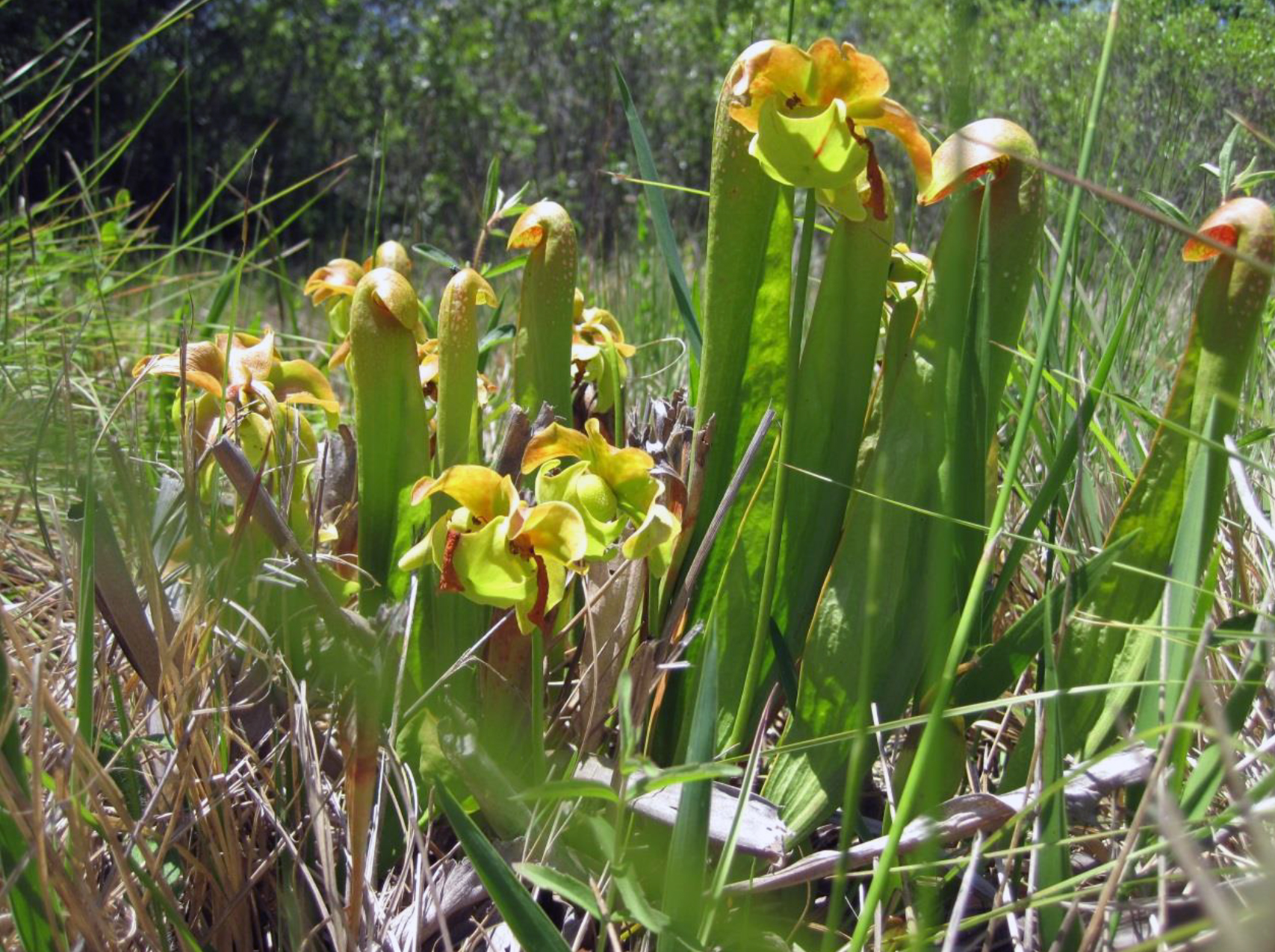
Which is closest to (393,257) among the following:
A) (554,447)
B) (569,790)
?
(554,447)

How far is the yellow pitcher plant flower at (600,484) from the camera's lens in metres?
0.67

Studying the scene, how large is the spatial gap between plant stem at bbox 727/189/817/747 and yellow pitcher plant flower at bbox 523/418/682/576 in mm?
71

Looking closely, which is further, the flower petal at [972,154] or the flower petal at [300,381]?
the flower petal at [300,381]

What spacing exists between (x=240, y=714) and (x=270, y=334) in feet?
1.16

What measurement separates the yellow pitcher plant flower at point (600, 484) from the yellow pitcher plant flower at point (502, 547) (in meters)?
0.03

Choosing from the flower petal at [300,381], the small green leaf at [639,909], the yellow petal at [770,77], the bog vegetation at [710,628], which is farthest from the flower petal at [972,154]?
the flower petal at [300,381]

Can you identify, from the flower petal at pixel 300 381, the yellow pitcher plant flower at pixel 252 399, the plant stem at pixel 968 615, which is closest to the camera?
the plant stem at pixel 968 615

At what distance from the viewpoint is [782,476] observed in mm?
688

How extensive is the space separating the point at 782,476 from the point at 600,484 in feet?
0.42

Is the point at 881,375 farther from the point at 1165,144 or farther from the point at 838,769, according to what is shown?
the point at 1165,144

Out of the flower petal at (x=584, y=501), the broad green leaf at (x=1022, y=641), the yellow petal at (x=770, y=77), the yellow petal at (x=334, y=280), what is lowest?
the broad green leaf at (x=1022, y=641)

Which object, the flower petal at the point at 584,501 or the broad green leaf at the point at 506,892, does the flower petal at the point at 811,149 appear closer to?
the flower petal at the point at 584,501

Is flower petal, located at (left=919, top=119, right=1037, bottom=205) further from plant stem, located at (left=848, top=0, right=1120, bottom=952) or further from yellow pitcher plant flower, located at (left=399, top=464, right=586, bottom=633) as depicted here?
yellow pitcher plant flower, located at (left=399, top=464, right=586, bottom=633)

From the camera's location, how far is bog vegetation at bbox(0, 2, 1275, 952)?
23.2 inches
